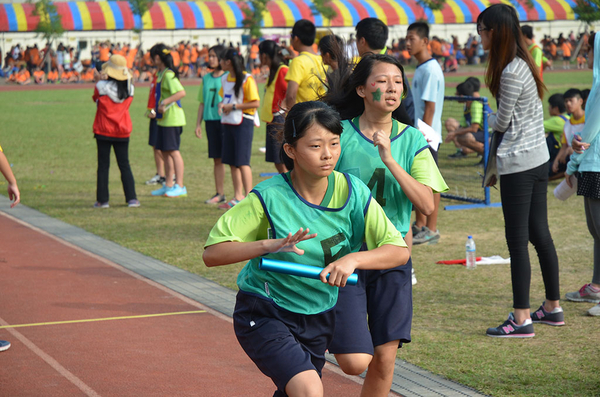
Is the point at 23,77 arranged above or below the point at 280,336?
below

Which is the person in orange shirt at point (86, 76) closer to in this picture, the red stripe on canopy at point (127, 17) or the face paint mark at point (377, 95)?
the red stripe on canopy at point (127, 17)

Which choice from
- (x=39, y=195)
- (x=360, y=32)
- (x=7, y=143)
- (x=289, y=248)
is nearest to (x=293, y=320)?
(x=289, y=248)

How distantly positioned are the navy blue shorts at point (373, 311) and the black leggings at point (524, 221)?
157cm

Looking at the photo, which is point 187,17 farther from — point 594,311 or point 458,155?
point 594,311

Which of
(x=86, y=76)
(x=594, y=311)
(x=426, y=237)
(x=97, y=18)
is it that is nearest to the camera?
(x=594, y=311)

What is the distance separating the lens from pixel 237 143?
1017 cm

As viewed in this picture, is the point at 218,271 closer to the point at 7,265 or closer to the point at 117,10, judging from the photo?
the point at 7,265

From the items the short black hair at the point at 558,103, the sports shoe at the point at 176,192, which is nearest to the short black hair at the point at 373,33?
the sports shoe at the point at 176,192

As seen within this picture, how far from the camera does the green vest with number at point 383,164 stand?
3875mm

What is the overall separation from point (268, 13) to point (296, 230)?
176 ft

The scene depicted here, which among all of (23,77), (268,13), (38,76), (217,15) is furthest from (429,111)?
(268,13)

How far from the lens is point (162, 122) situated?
1119 cm

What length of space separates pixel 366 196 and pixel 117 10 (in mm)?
52802

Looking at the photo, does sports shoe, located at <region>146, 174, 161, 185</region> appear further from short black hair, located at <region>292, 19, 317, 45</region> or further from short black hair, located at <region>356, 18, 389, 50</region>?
short black hair, located at <region>356, 18, 389, 50</region>
